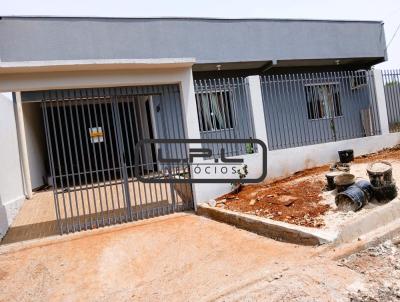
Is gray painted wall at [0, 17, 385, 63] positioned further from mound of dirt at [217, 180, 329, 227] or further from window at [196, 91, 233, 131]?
mound of dirt at [217, 180, 329, 227]

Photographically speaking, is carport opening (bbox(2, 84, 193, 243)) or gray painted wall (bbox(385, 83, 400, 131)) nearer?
carport opening (bbox(2, 84, 193, 243))

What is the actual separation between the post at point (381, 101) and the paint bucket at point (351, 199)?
531 centimetres

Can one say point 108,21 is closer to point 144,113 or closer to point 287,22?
point 144,113

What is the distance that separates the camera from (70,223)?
6.65 meters

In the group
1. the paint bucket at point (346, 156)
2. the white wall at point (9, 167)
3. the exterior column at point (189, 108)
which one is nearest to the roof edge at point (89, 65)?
the exterior column at point (189, 108)

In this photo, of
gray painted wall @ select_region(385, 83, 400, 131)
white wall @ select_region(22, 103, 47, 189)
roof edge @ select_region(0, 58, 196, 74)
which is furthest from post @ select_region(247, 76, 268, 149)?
white wall @ select_region(22, 103, 47, 189)

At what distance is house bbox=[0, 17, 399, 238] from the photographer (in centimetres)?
630

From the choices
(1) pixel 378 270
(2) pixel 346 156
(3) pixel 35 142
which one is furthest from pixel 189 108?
(3) pixel 35 142

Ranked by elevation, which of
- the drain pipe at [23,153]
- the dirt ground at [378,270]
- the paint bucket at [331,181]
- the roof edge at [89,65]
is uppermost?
the roof edge at [89,65]

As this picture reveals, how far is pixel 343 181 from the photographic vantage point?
5.62 metres

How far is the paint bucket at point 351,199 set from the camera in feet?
16.6

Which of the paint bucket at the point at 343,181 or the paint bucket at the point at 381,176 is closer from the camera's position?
the paint bucket at the point at 381,176

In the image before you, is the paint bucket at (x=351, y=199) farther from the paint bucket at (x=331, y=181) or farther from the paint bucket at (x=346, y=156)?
the paint bucket at (x=346, y=156)

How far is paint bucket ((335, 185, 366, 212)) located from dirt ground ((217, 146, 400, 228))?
0.20 meters
